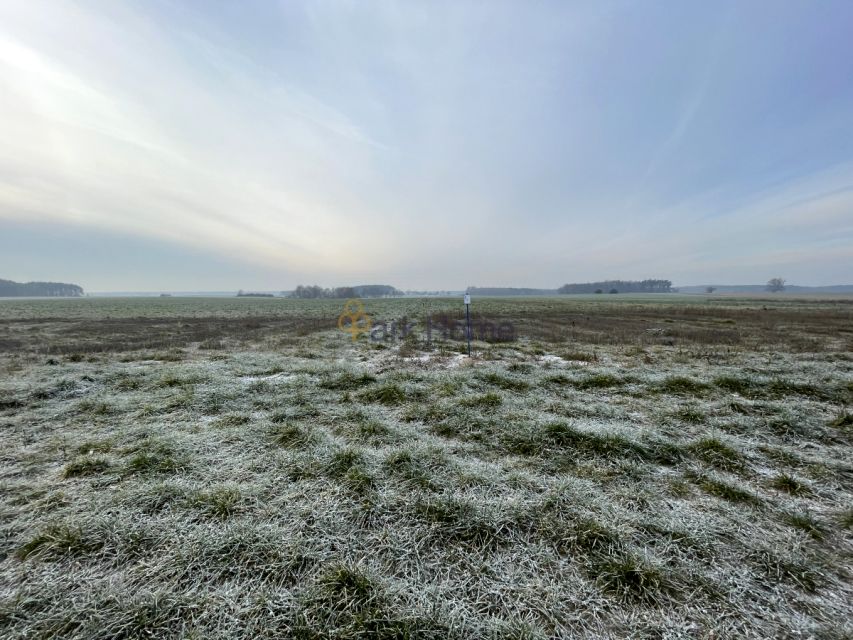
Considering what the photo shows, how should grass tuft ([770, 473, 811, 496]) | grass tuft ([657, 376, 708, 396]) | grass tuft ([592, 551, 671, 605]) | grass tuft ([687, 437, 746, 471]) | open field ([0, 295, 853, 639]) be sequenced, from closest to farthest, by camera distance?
open field ([0, 295, 853, 639]) < grass tuft ([592, 551, 671, 605]) < grass tuft ([770, 473, 811, 496]) < grass tuft ([687, 437, 746, 471]) < grass tuft ([657, 376, 708, 396])

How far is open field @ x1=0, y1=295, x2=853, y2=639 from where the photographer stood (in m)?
2.20

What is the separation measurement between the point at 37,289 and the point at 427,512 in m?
236

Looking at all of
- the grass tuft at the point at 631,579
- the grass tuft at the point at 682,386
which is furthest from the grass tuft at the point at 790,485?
the grass tuft at the point at 682,386

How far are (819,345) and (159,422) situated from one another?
69.8 feet

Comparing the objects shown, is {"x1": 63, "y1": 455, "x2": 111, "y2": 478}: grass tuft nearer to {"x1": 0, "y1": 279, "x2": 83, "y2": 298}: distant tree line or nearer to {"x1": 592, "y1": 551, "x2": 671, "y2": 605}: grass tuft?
{"x1": 592, "y1": 551, "x2": 671, "y2": 605}: grass tuft

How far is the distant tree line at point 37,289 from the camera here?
140750mm

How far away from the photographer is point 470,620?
7.03 ft

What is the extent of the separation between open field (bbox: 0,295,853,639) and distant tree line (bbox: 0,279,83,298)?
217877mm

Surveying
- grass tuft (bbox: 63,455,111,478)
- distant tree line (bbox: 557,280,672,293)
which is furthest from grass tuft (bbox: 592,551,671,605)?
distant tree line (bbox: 557,280,672,293)

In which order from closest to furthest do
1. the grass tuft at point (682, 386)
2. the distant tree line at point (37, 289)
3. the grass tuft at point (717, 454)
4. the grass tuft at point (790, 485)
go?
the grass tuft at point (790, 485)
the grass tuft at point (717, 454)
the grass tuft at point (682, 386)
the distant tree line at point (37, 289)

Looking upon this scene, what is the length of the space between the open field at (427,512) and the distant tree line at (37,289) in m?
218

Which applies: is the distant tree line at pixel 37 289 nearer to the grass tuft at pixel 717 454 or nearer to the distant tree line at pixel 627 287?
the grass tuft at pixel 717 454

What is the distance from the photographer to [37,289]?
150 m

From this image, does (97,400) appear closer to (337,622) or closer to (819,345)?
(337,622)
